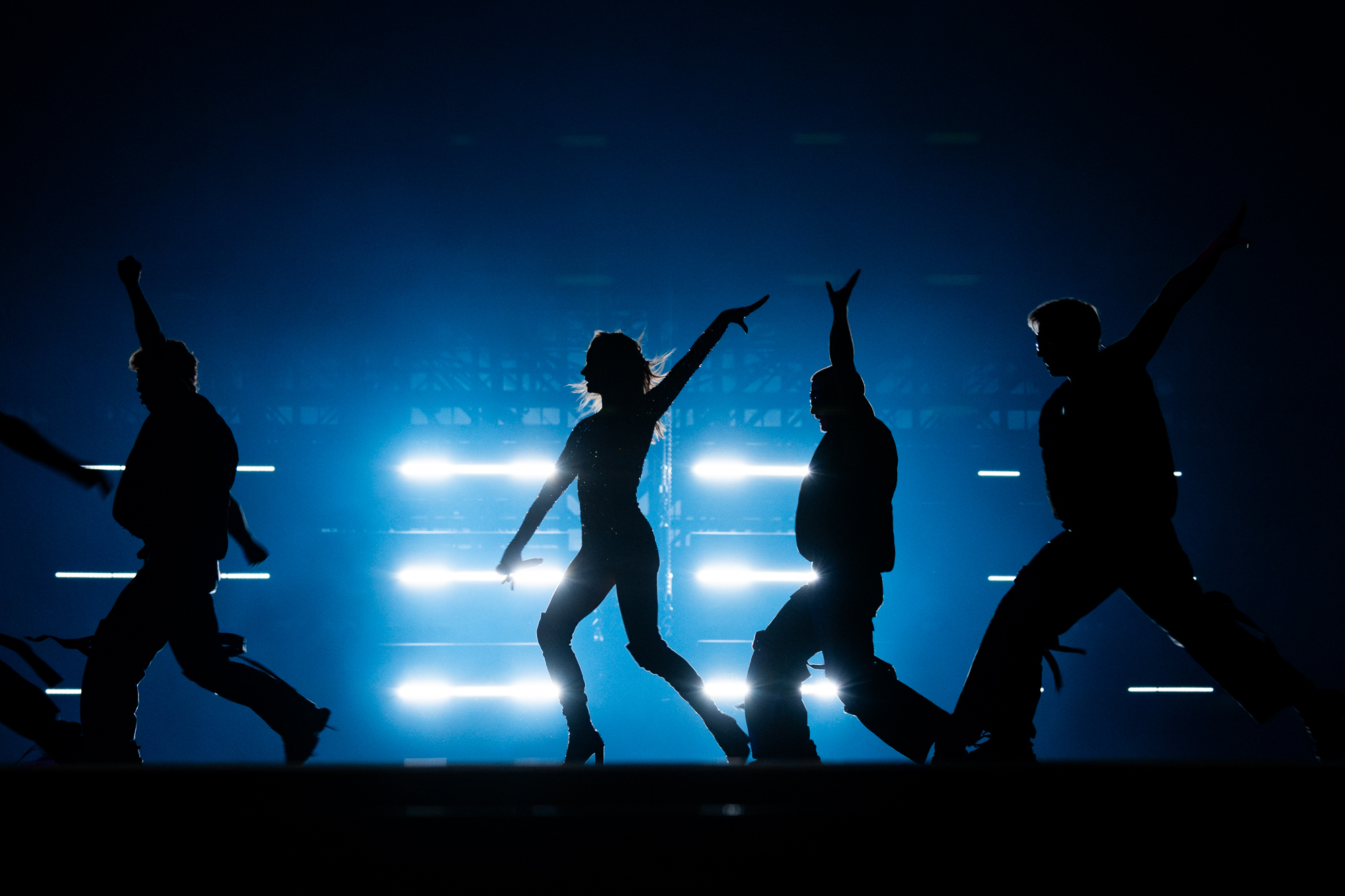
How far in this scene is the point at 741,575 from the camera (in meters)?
5.54

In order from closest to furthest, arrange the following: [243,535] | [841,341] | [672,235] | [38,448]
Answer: [38,448] → [841,341] → [243,535] → [672,235]

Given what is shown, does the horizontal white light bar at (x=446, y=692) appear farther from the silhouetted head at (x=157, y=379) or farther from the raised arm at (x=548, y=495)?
the silhouetted head at (x=157, y=379)

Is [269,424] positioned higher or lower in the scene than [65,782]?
higher

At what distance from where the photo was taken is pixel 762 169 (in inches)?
199

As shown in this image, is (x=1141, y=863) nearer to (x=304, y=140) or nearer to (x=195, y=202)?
(x=304, y=140)

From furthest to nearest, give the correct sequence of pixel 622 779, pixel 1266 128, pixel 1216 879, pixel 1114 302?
pixel 1114 302
pixel 1266 128
pixel 622 779
pixel 1216 879

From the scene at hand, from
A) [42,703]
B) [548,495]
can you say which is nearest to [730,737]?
[548,495]

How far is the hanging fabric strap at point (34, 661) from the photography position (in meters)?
2.04

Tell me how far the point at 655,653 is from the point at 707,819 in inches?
48.8

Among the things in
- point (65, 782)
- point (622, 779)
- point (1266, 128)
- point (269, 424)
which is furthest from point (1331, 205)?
point (269, 424)

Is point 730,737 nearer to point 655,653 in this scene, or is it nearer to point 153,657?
point 655,653

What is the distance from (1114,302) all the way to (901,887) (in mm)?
6147

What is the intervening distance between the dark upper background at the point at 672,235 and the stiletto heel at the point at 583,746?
3495 mm

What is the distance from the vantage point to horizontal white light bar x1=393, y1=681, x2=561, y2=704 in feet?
15.8
